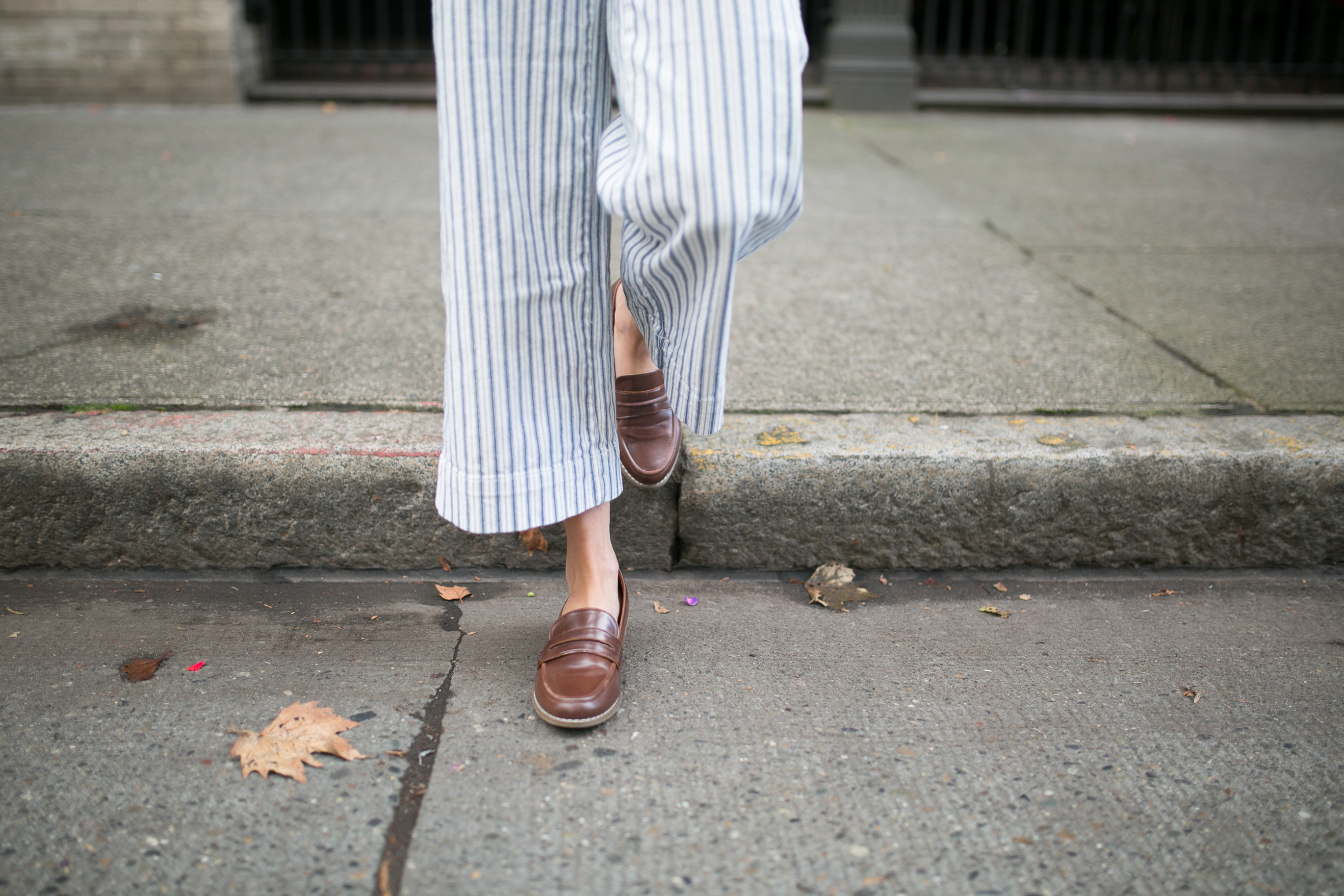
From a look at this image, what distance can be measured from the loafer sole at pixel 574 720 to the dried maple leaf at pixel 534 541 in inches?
18.6

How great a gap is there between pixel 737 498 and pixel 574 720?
591 millimetres

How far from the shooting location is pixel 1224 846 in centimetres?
125

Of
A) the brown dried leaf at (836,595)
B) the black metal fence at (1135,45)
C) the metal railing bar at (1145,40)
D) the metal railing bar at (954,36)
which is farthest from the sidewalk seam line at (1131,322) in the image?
the metal railing bar at (1145,40)

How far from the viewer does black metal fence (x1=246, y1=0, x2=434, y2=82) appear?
700 cm

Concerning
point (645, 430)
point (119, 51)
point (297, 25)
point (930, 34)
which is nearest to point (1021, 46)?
point (930, 34)

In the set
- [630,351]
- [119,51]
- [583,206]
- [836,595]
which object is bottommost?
[836,595]

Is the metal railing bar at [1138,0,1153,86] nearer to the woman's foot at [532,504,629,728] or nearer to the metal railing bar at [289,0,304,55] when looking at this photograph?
the metal railing bar at [289,0,304,55]

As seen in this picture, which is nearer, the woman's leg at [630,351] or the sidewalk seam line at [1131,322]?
the woman's leg at [630,351]

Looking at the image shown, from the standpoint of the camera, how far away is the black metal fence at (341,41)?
7004mm

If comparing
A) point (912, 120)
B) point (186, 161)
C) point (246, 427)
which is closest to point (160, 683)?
point (246, 427)

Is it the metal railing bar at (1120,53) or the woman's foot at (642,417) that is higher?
the metal railing bar at (1120,53)

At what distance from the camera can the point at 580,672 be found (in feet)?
4.81

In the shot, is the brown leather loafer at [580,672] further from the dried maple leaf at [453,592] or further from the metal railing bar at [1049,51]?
the metal railing bar at [1049,51]

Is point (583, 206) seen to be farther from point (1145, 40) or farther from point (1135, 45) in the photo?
point (1135, 45)
